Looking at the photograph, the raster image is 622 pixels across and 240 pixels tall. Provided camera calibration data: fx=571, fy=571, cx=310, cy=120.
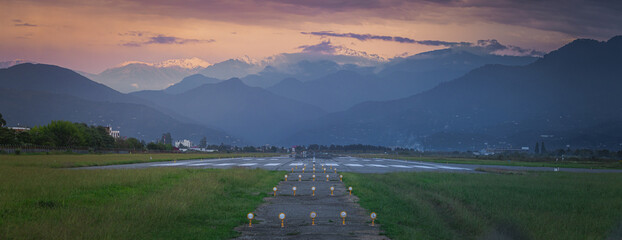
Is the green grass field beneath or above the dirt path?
above

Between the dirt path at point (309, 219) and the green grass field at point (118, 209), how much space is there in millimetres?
764

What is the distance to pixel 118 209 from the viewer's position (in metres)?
18.0

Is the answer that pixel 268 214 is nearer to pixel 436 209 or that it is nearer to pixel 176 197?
pixel 176 197

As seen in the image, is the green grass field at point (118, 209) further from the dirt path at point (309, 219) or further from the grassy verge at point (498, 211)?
the grassy verge at point (498, 211)

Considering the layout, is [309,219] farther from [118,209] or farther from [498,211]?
[498,211]

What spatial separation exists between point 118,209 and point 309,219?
605cm

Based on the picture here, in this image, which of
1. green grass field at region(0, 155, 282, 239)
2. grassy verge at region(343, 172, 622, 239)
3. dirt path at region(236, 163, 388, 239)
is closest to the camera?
green grass field at region(0, 155, 282, 239)

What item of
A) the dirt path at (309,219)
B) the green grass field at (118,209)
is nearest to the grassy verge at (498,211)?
the dirt path at (309,219)

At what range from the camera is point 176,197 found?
22.3m

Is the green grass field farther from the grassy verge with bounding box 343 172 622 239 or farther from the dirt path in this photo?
the grassy verge with bounding box 343 172 622 239

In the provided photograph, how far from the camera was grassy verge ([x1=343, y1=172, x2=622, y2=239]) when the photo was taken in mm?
16031

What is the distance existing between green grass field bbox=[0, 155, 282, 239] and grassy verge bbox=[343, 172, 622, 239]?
17.2ft

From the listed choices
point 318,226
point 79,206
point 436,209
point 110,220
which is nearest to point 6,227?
point 110,220

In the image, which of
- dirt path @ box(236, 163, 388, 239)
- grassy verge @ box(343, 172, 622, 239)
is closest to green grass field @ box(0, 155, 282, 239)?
dirt path @ box(236, 163, 388, 239)
